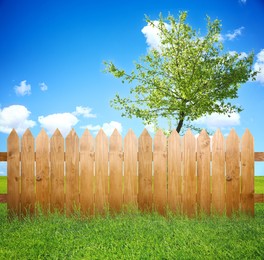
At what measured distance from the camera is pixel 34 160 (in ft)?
23.1

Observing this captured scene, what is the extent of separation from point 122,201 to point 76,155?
1.30 meters

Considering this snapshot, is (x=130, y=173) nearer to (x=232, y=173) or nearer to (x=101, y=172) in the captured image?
(x=101, y=172)

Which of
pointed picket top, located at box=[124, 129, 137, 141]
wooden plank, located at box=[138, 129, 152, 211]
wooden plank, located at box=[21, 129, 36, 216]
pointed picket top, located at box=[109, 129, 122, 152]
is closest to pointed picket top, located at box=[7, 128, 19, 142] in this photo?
wooden plank, located at box=[21, 129, 36, 216]

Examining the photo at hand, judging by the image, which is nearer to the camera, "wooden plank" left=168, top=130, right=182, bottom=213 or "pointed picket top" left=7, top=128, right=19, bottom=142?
"wooden plank" left=168, top=130, right=182, bottom=213

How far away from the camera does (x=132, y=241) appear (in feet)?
15.2

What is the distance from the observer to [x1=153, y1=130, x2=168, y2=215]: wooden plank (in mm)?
6906

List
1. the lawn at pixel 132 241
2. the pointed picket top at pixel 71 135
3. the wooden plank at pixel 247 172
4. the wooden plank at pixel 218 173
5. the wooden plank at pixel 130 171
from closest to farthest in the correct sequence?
the lawn at pixel 132 241
the wooden plank at pixel 130 171
the pointed picket top at pixel 71 135
the wooden plank at pixel 218 173
the wooden plank at pixel 247 172

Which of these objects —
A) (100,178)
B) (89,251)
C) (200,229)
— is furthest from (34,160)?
(200,229)

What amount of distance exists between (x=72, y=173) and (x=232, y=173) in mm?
3275

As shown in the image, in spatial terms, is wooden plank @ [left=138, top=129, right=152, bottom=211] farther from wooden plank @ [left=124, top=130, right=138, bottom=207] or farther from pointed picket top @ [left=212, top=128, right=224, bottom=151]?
pointed picket top @ [left=212, top=128, right=224, bottom=151]

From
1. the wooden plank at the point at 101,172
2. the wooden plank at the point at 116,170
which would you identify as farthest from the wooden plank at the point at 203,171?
the wooden plank at the point at 101,172

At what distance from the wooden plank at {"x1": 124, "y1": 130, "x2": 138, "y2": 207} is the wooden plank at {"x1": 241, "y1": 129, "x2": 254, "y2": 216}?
2.26 meters

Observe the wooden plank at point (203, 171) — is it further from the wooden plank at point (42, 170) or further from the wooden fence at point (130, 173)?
the wooden plank at point (42, 170)

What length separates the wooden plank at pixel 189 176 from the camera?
699cm
